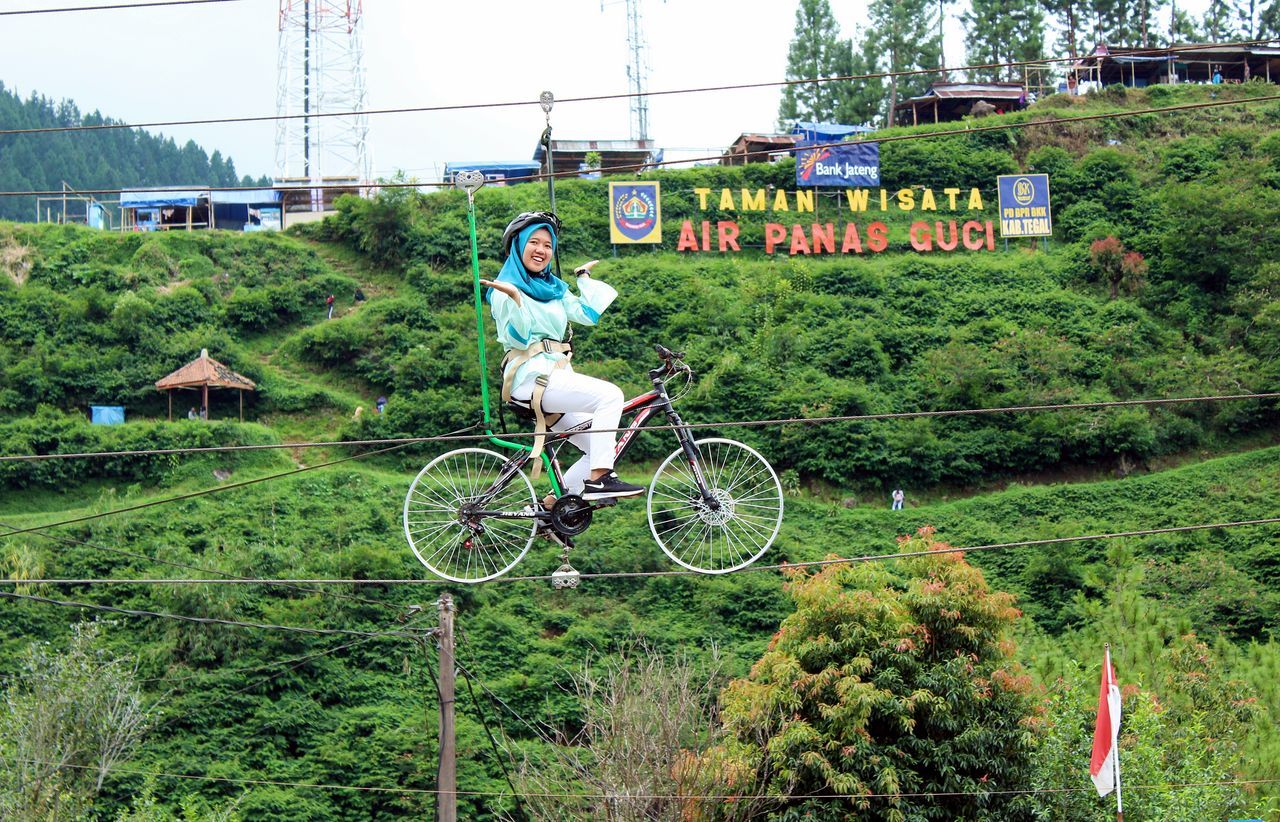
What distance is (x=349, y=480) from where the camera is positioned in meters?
35.4

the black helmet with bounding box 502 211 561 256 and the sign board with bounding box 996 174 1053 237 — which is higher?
the sign board with bounding box 996 174 1053 237

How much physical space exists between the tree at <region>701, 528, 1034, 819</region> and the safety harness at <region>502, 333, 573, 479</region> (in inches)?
353

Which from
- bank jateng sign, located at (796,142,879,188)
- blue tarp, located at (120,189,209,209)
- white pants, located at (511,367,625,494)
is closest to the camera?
white pants, located at (511,367,625,494)

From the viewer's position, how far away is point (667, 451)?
37.2 meters

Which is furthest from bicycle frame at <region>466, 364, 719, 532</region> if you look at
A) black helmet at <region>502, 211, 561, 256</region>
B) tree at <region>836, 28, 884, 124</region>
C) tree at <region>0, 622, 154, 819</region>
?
tree at <region>836, 28, 884, 124</region>

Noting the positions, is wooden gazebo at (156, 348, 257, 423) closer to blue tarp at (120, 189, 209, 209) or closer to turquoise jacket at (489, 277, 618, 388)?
blue tarp at (120, 189, 209, 209)

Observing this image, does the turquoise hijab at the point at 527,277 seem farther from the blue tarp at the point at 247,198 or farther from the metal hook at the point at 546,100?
the blue tarp at the point at 247,198

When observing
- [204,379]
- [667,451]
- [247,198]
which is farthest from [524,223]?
[247,198]

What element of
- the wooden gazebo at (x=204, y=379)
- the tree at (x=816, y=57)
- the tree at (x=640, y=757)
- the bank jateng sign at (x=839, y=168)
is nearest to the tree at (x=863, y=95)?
the tree at (x=816, y=57)

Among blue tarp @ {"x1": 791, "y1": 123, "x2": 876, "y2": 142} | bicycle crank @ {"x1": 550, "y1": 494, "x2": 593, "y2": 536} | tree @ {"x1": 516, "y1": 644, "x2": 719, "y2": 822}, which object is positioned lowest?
tree @ {"x1": 516, "y1": 644, "x2": 719, "y2": 822}

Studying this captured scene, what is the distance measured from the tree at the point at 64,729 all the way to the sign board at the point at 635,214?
2760 centimetres

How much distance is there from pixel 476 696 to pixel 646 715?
749 centimetres

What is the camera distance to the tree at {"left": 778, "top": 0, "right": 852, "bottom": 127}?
Result: 66.6 m

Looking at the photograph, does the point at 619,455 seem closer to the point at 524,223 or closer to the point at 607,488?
the point at 607,488
